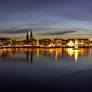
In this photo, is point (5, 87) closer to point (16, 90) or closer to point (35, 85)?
point (16, 90)

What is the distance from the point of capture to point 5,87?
28.7 ft

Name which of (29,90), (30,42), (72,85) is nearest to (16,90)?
(29,90)

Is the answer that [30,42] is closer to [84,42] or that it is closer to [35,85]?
[84,42]

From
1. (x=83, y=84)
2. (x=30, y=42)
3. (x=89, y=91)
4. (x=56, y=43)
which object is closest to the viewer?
(x=89, y=91)

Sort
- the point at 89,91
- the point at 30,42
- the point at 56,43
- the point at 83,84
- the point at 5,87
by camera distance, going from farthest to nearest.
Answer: the point at 30,42 → the point at 56,43 → the point at 83,84 → the point at 5,87 → the point at 89,91

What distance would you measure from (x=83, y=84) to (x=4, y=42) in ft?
479

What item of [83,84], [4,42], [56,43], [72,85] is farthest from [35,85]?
[4,42]

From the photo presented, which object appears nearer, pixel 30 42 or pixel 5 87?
pixel 5 87

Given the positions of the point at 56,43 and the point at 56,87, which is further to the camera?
the point at 56,43

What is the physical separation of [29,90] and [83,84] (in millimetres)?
3403

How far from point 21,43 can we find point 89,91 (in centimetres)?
15087

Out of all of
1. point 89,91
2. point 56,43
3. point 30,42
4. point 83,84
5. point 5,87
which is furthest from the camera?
point 30,42

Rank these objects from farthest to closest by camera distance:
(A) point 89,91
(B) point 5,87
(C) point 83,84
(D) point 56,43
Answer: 1. (D) point 56,43
2. (C) point 83,84
3. (B) point 5,87
4. (A) point 89,91

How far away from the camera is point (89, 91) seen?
319 inches
